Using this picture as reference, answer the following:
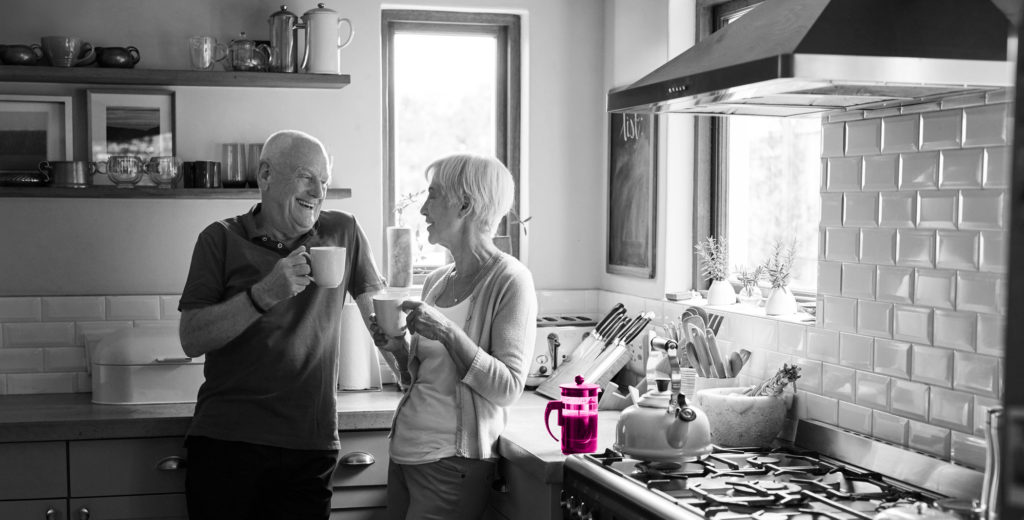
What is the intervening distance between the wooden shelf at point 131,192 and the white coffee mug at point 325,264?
94 centimetres

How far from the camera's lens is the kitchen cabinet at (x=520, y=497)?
2.74 meters

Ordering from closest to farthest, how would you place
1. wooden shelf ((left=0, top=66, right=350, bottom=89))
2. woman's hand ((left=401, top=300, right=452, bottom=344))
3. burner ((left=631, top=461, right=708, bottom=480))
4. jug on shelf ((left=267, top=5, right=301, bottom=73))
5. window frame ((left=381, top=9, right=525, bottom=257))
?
burner ((left=631, top=461, right=708, bottom=480)), woman's hand ((left=401, top=300, right=452, bottom=344)), wooden shelf ((left=0, top=66, right=350, bottom=89)), jug on shelf ((left=267, top=5, right=301, bottom=73)), window frame ((left=381, top=9, right=525, bottom=257))

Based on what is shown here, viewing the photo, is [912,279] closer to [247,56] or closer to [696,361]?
[696,361]

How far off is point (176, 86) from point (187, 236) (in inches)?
21.5

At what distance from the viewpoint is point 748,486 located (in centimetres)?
235

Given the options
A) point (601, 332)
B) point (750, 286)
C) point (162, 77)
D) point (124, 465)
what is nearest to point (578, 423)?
point (750, 286)

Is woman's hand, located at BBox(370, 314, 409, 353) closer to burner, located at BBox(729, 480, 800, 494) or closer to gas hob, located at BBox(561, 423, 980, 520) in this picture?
gas hob, located at BBox(561, 423, 980, 520)

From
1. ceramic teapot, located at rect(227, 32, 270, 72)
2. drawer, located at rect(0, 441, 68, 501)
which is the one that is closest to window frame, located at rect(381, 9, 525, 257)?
ceramic teapot, located at rect(227, 32, 270, 72)

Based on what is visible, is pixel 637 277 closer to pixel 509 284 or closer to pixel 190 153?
pixel 509 284

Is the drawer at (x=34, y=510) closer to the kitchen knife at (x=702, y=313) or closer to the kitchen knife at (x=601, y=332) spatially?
the kitchen knife at (x=601, y=332)

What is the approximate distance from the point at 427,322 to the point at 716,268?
1169mm

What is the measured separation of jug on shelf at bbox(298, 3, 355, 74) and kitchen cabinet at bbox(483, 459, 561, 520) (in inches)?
63.2

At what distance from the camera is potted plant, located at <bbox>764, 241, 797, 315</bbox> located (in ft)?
10.2

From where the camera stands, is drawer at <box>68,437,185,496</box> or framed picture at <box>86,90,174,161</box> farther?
framed picture at <box>86,90,174,161</box>
